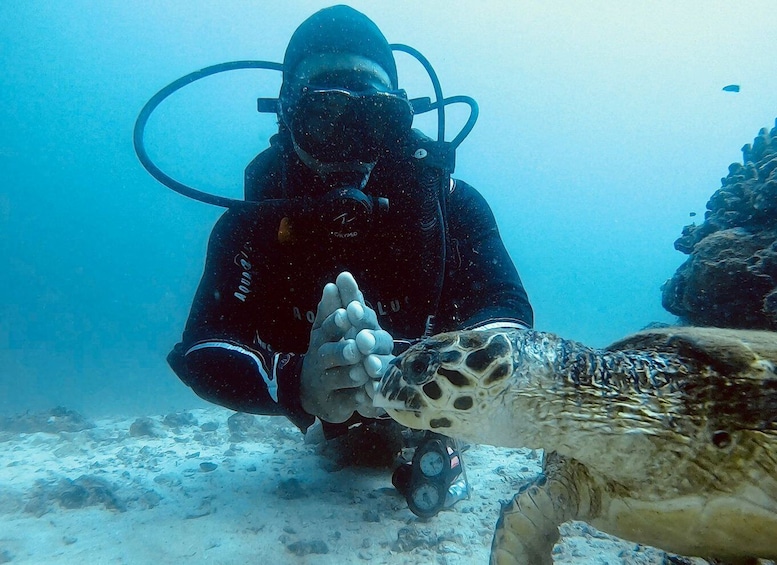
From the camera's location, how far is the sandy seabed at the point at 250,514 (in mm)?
2350

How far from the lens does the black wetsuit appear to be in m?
3.10

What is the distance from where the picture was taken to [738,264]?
405 cm

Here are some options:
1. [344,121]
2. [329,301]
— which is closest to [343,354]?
[329,301]

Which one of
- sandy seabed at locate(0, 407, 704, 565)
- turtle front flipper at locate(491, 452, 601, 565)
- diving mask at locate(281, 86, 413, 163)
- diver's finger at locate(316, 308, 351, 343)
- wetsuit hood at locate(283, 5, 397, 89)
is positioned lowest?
sandy seabed at locate(0, 407, 704, 565)

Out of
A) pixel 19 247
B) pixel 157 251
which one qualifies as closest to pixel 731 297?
pixel 19 247

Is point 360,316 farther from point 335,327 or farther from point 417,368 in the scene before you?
point 417,368

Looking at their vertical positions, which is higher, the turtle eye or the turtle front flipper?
the turtle eye

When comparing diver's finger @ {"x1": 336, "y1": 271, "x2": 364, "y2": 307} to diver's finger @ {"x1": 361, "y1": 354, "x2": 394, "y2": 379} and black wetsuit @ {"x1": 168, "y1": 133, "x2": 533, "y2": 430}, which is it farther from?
black wetsuit @ {"x1": 168, "y1": 133, "x2": 533, "y2": 430}

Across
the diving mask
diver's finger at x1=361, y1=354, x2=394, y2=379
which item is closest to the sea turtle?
diver's finger at x1=361, y1=354, x2=394, y2=379

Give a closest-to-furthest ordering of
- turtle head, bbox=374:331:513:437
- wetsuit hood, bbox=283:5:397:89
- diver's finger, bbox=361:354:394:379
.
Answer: turtle head, bbox=374:331:513:437 → diver's finger, bbox=361:354:394:379 → wetsuit hood, bbox=283:5:397:89

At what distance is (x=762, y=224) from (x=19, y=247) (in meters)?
78.3

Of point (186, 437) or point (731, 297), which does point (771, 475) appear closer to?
point (731, 297)

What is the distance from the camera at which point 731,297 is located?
412 cm

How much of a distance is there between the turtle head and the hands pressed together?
16.8 inches
